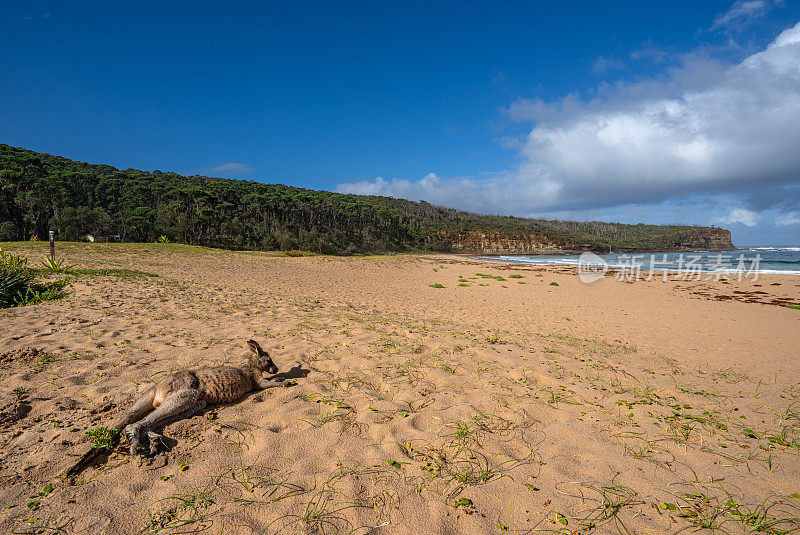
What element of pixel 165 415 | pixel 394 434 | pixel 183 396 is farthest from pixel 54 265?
pixel 394 434

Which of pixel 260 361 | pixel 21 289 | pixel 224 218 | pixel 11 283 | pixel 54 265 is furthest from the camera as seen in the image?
pixel 224 218

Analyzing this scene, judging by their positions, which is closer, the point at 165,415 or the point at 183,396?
the point at 165,415

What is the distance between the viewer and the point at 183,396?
131 inches

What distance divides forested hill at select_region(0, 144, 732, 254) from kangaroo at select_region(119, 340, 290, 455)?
53.3 meters

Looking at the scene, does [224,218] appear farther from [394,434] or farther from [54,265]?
[394,434]

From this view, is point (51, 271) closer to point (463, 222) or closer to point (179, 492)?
point (179, 492)

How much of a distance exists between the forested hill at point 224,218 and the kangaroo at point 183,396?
2100 inches

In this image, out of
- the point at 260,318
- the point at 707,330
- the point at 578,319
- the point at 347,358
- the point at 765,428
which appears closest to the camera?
the point at 765,428

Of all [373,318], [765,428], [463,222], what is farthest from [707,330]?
[463,222]

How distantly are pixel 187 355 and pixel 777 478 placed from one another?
21.9ft

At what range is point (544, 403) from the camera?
4102 millimetres

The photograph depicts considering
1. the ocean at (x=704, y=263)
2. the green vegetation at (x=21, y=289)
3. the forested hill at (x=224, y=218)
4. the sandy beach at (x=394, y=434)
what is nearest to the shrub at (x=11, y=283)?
the green vegetation at (x=21, y=289)

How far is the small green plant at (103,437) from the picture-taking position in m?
2.68

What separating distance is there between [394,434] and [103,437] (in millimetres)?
2500
